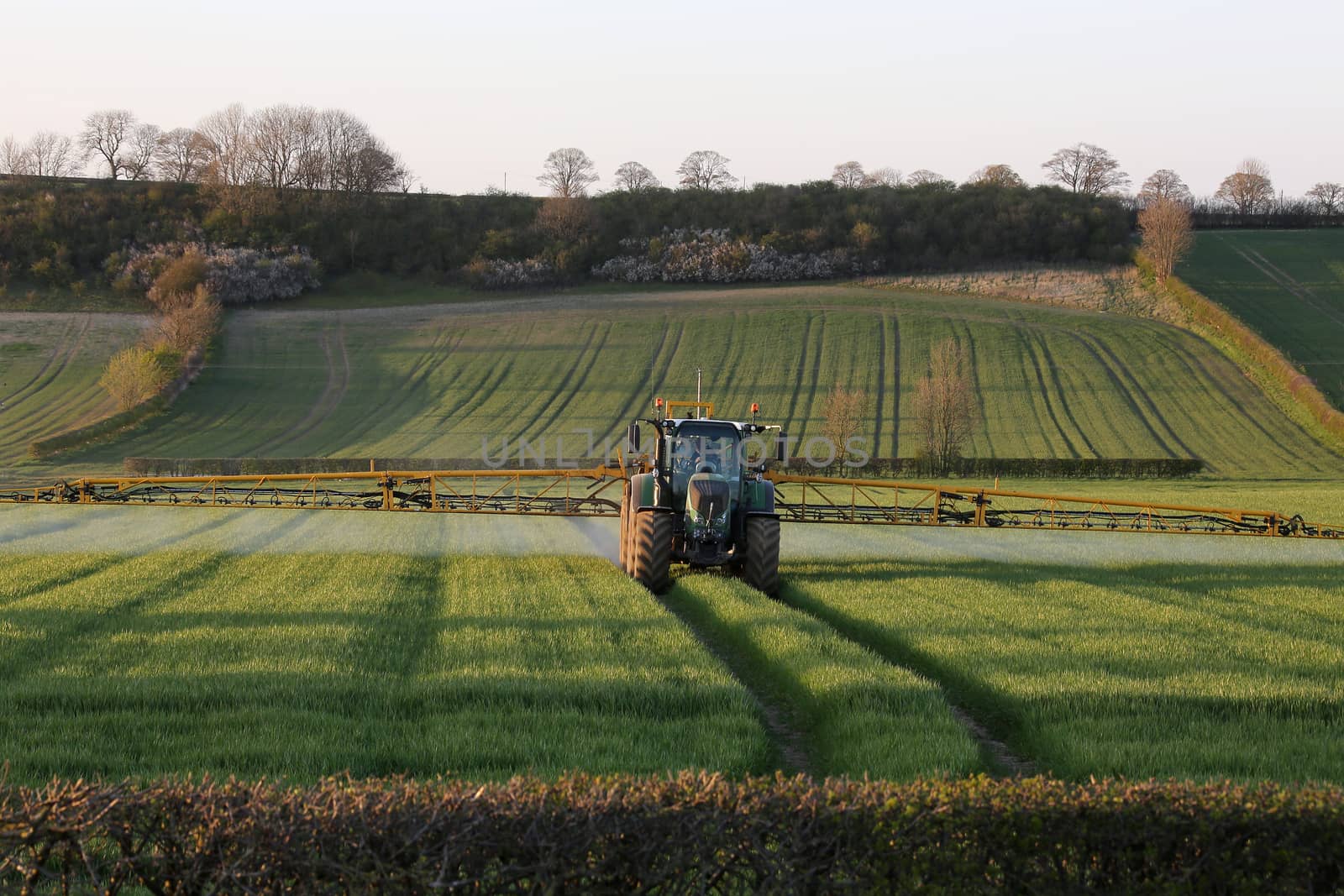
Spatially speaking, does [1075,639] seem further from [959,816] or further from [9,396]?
[9,396]

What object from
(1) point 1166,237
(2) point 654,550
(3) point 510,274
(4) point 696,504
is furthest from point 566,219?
(2) point 654,550

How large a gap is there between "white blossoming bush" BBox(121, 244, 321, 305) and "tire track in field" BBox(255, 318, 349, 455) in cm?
891

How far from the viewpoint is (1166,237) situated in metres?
90.8

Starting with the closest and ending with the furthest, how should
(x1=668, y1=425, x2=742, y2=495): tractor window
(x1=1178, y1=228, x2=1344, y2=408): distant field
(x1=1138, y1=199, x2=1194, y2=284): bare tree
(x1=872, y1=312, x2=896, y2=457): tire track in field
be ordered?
(x1=668, y1=425, x2=742, y2=495): tractor window < (x1=872, y1=312, x2=896, y2=457): tire track in field < (x1=1178, y1=228, x2=1344, y2=408): distant field < (x1=1138, y1=199, x2=1194, y2=284): bare tree

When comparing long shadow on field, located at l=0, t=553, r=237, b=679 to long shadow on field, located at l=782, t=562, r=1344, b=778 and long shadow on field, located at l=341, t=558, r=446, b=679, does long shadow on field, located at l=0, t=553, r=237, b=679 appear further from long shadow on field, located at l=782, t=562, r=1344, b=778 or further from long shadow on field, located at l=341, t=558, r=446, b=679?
long shadow on field, located at l=782, t=562, r=1344, b=778

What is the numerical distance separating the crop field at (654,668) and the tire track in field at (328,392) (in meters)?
42.2

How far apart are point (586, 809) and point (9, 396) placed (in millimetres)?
73146

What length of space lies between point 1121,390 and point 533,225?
190 feet

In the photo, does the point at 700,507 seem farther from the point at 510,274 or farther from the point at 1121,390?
the point at 510,274

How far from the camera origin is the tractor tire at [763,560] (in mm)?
19375

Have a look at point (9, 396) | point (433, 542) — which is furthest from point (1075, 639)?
point (9, 396)

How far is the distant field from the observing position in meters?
75.6

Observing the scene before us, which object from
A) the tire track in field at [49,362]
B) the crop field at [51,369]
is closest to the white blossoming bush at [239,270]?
the crop field at [51,369]

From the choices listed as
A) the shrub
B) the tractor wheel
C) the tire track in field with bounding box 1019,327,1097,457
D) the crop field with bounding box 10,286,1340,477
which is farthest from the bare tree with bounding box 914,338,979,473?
the shrub
